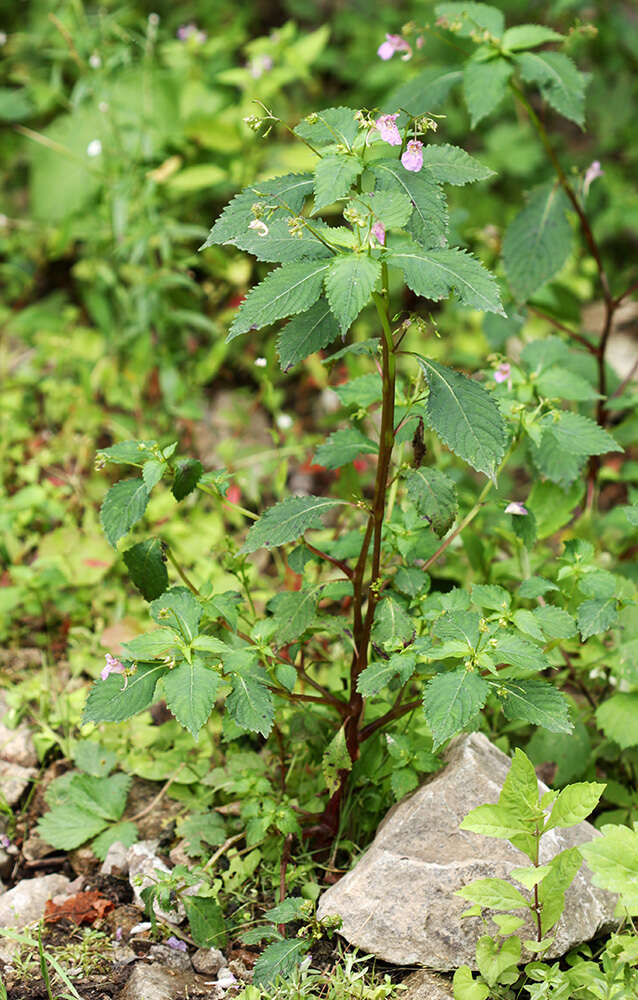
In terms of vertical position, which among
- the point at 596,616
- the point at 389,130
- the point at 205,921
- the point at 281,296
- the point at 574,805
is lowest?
the point at 205,921

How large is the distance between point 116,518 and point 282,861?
813 mm

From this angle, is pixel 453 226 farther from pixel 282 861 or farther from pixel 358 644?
pixel 282 861

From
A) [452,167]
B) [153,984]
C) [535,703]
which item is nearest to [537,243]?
[452,167]

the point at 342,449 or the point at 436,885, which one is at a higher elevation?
the point at 342,449

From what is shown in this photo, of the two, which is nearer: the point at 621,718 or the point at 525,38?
the point at 621,718

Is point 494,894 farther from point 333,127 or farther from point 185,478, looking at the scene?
point 333,127

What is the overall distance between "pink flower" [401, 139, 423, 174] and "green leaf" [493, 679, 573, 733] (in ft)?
3.11

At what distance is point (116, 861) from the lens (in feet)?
7.15

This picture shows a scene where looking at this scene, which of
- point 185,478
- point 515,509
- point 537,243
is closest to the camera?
point 185,478

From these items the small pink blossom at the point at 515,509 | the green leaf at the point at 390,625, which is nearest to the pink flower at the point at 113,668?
the green leaf at the point at 390,625

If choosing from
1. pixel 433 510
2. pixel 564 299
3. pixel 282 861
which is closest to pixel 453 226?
pixel 564 299

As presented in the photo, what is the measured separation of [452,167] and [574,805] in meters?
1.18

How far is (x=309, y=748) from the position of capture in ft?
7.38

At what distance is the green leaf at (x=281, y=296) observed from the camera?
1627 mm
